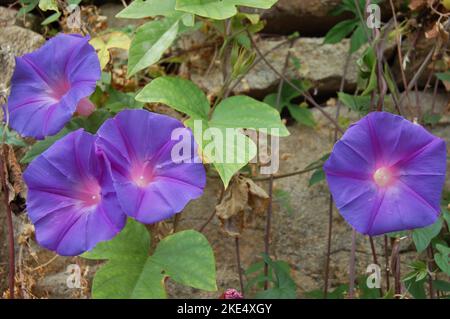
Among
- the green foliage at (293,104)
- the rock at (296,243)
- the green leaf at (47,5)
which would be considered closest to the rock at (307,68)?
the green foliage at (293,104)

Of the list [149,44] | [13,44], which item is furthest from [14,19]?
[149,44]

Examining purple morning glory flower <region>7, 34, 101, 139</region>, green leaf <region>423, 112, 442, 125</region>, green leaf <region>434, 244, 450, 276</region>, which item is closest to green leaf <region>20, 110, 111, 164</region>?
purple morning glory flower <region>7, 34, 101, 139</region>

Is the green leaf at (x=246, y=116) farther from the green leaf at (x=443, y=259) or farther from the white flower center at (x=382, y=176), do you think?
the green leaf at (x=443, y=259)

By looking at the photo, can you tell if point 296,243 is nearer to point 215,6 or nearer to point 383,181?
point 383,181

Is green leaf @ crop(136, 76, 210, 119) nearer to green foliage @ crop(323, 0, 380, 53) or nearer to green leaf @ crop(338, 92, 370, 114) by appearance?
green leaf @ crop(338, 92, 370, 114)
